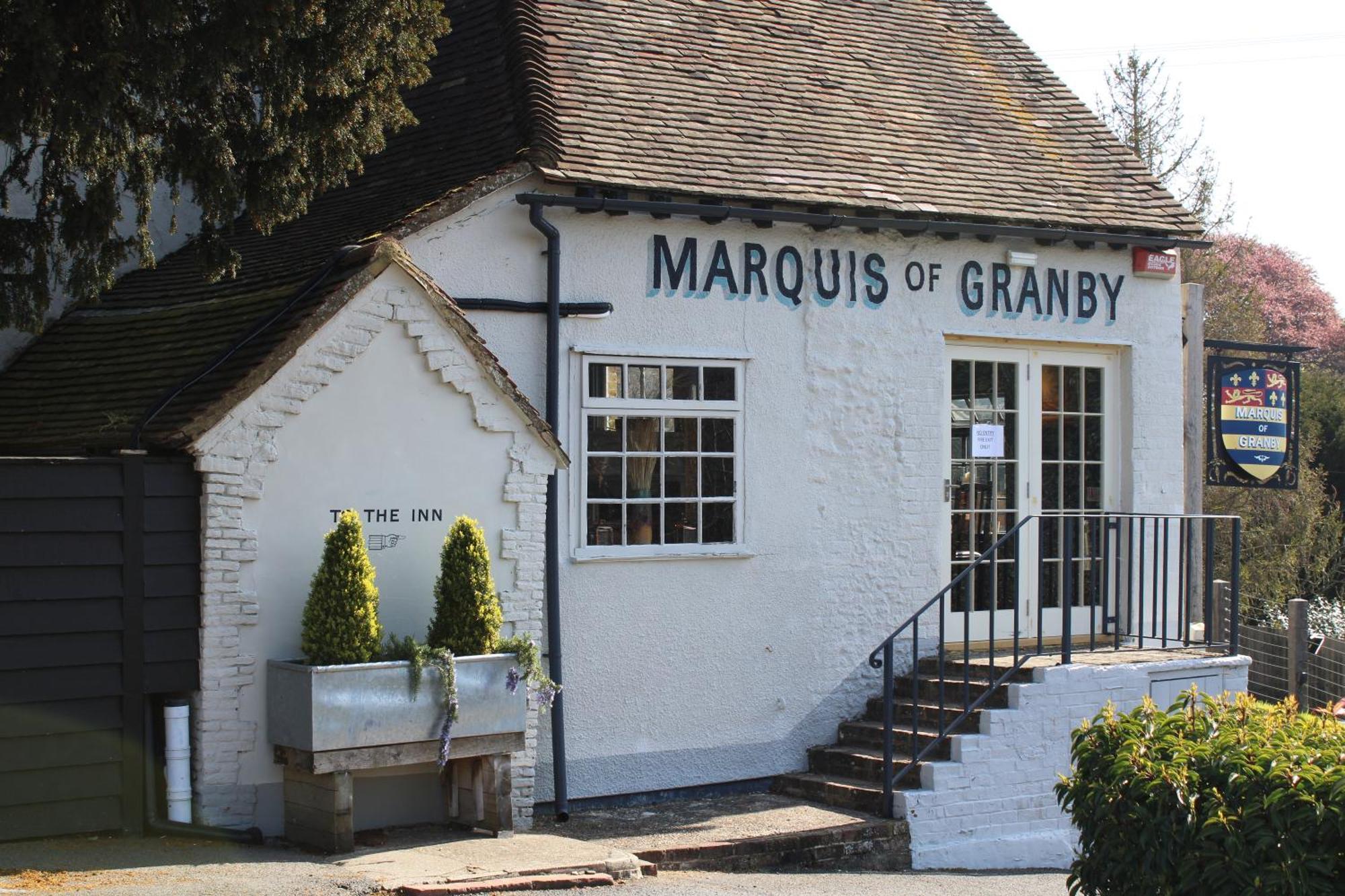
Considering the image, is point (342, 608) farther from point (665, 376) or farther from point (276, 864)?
point (665, 376)

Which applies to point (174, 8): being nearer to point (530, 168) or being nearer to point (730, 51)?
point (530, 168)

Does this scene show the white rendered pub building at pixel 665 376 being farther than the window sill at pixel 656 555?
No

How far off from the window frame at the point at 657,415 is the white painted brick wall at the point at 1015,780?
1.97 m

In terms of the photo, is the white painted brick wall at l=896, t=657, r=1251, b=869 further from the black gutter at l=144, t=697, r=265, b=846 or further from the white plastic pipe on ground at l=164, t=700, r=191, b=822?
the white plastic pipe on ground at l=164, t=700, r=191, b=822

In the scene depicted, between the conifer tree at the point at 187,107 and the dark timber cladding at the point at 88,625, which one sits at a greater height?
the conifer tree at the point at 187,107

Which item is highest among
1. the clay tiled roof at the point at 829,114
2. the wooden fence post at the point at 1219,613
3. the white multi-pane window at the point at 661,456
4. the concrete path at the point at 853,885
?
Answer: the clay tiled roof at the point at 829,114

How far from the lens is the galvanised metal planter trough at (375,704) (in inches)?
303

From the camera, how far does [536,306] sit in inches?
379

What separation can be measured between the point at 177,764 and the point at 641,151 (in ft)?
15.9

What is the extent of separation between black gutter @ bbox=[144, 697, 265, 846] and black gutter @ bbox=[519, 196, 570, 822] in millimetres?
1985

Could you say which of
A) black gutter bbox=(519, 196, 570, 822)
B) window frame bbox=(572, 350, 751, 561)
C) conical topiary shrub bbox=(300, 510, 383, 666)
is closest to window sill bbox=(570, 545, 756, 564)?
window frame bbox=(572, 350, 751, 561)

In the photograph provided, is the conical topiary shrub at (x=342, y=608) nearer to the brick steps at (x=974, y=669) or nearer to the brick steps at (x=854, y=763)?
the brick steps at (x=854, y=763)

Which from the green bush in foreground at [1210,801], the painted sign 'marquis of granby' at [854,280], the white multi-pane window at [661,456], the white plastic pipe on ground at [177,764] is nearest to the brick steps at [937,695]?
the white multi-pane window at [661,456]

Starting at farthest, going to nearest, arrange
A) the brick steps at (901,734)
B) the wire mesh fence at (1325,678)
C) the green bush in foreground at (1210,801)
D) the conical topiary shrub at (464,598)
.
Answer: the wire mesh fence at (1325,678) < the brick steps at (901,734) < the conical topiary shrub at (464,598) < the green bush in foreground at (1210,801)
